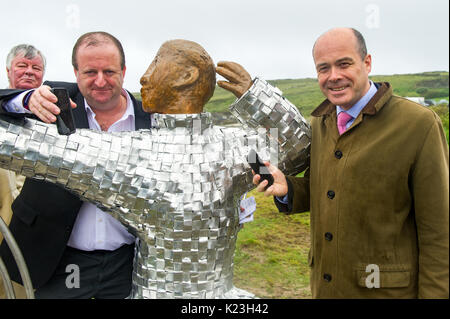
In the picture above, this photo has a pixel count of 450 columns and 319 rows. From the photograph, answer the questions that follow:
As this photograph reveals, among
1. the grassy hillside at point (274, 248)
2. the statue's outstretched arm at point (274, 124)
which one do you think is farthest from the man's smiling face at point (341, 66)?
the grassy hillside at point (274, 248)

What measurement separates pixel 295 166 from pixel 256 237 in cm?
333

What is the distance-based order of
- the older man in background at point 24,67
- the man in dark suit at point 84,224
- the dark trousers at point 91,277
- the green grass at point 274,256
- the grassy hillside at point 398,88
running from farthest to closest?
1. the grassy hillside at point 398,88
2. the green grass at point 274,256
3. the older man in background at point 24,67
4. the dark trousers at point 91,277
5. the man in dark suit at point 84,224

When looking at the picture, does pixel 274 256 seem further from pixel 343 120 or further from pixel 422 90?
pixel 422 90

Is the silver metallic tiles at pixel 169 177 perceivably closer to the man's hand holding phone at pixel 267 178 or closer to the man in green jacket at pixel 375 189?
the man's hand holding phone at pixel 267 178

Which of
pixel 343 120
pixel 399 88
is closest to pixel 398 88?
pixel 399 88

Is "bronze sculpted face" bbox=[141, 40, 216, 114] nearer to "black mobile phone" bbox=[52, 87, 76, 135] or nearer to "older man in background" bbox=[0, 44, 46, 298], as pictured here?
Answer: "black mobile phone" bbox=[52, 87, 76, 135]

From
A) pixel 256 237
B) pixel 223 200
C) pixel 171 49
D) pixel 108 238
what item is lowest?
pixel 256 237

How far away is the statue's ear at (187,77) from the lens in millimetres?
1686

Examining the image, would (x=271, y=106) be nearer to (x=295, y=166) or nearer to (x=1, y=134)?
(x=295, y=166)

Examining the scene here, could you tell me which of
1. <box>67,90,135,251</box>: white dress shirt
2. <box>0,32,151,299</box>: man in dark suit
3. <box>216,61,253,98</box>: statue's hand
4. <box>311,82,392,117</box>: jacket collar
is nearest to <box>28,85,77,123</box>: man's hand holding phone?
<box>0,32,151,299</box>: man in dark suit

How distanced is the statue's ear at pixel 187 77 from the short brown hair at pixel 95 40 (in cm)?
45
